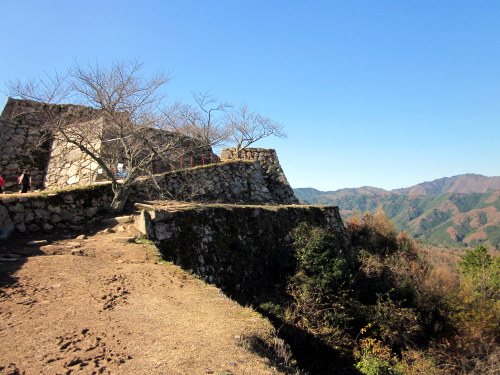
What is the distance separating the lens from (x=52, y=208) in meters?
8.06

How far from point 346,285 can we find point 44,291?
880 centimetres

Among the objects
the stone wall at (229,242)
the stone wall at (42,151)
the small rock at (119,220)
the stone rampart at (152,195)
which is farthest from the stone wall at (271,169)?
the small rock at (119,220)

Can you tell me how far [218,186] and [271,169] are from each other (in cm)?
552

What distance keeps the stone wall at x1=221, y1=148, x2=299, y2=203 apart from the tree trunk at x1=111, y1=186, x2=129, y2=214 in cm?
1105

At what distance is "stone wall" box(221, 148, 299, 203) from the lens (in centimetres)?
1968

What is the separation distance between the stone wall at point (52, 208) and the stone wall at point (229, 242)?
6.05 ft

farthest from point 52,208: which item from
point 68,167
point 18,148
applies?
point 18,148

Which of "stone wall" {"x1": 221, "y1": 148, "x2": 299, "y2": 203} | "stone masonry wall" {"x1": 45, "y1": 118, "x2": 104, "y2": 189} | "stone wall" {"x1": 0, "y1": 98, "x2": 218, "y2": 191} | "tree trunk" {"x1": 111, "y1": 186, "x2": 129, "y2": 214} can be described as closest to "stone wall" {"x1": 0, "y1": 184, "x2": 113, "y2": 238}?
"tree trunk" {"x1": 111, "y1": 186, "x2": 129, "y2": 214}

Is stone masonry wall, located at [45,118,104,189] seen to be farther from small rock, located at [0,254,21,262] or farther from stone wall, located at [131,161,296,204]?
small rock, located at [0,254,21,262]

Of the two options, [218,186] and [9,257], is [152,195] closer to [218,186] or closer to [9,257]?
[218,186]

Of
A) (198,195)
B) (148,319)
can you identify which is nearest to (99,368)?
(148,319)

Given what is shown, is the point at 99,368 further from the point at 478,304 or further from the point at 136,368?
the point at 478,304

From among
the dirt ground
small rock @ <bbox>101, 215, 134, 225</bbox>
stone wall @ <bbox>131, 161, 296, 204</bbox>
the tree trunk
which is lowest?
the dirt ground

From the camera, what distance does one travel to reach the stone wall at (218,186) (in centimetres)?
1203
